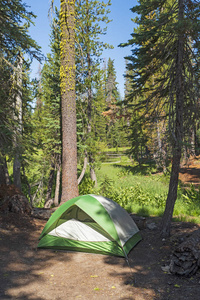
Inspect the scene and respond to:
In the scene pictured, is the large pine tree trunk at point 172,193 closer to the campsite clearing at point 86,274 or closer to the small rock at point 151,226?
the campsite clearing at point 86,274

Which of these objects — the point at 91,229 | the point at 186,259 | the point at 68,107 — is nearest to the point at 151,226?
the point at 91,229

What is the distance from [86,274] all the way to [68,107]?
20.0 feet

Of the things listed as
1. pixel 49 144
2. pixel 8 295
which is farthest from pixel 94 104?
pixel 8 295

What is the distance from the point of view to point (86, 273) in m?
5.74

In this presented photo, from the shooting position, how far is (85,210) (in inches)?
283

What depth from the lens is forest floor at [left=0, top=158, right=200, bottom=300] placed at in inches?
187

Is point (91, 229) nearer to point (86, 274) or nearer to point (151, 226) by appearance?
point (86, 274)

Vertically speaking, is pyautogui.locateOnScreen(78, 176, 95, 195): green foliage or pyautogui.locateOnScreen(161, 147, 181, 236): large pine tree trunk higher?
pyautogui.locateOnScreen(161, 147, 181, 236): large pine tree trunk

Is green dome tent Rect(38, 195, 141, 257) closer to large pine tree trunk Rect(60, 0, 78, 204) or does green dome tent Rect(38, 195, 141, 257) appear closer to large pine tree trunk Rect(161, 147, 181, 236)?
large pine tree trunk Rect(161, 147, 181, 236)

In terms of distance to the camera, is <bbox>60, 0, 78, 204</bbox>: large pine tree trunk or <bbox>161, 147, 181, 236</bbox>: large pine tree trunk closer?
<bbox>161, 147, 181, 236</bbox>: large pine tree trunk

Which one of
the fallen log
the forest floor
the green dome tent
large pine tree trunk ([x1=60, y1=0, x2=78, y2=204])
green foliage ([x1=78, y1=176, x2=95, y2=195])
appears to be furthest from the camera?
green foliage ([x1=78, y1=176, x2=95, y2=195])

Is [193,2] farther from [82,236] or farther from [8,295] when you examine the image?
[8,295]

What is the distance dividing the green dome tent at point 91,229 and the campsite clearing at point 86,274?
213 millimetres

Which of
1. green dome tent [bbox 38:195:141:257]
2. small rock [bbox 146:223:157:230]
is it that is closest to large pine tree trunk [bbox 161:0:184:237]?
small rock [bbox 146:223:157:230]
